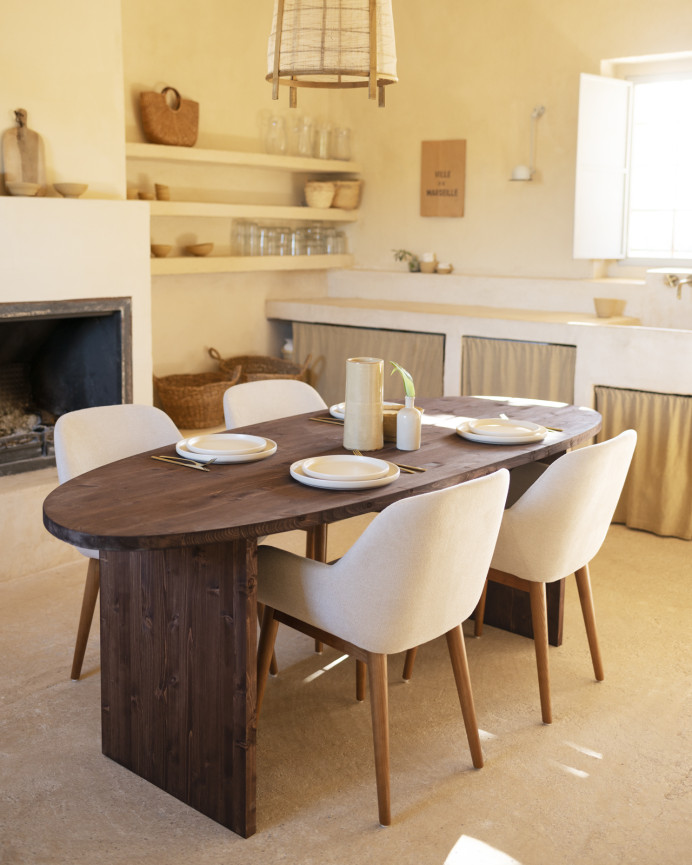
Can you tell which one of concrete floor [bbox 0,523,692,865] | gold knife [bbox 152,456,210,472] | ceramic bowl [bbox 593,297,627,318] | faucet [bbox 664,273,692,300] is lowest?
concrete floor [bbox 0,523,692,865]

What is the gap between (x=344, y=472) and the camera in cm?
238

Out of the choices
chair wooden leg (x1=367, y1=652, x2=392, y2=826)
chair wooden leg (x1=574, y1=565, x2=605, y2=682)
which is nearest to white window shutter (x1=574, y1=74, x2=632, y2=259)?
chair wooden leg (x1=574, y1=565, x2=605, y2=682)

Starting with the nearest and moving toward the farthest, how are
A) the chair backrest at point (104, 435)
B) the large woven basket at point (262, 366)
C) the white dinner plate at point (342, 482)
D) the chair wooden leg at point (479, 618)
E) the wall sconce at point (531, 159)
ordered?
the white dinner plate at point (342, 482) → the chair backrest at point (104, 435) → the chair wooden leg at point (479, 618) → the wall sconce at point (531, 159) → the large woven basket at point (262, 366)

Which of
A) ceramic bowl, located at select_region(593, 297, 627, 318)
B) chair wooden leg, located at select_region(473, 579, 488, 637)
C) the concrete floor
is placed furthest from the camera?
ceramic bowl, located at select_region(593, 297, 627, 318)

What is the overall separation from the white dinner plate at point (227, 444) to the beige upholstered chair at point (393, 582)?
33 cm

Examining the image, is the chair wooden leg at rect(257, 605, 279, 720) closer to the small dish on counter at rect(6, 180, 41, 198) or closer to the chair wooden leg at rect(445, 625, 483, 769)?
the chair wooden leg at rect(445, 625, 483, 769)

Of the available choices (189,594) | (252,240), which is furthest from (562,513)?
(252,240)

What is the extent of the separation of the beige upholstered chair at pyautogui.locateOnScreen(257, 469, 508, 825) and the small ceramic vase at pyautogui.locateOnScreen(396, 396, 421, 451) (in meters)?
0.49

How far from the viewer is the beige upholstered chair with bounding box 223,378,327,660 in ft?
10.1

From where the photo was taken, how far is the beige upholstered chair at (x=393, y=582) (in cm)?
203

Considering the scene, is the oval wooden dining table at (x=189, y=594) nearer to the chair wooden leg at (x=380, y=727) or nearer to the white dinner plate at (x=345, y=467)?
the white dinner plate at (x=345, y=467)

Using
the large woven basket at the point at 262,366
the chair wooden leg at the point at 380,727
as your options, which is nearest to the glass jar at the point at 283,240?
the large woven basket at the point at 262,366

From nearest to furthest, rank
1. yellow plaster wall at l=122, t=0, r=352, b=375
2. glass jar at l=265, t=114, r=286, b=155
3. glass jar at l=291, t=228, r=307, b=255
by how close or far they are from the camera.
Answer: yellow plaster wall at l=122, t=0, r=352, b=375 < glass jar at l=265, t=114, r=286, b=155 < glass jar at l=291, t=228, r=307, b=255

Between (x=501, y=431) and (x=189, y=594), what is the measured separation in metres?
1.13
